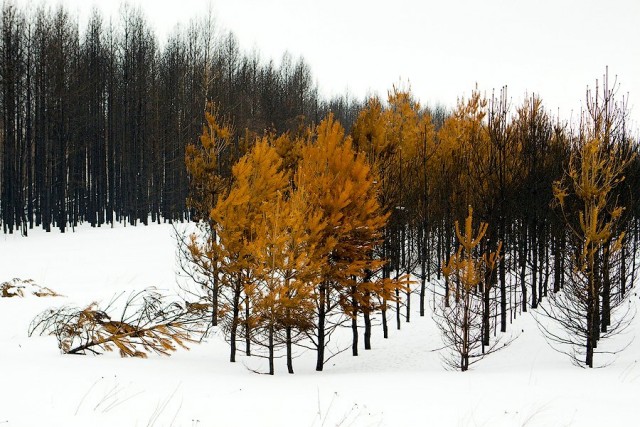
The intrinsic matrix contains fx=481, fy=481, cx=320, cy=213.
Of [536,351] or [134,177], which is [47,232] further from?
[536,351]

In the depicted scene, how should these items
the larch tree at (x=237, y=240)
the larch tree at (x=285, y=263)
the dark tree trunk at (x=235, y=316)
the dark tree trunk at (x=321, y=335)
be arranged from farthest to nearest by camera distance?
1. the dark tree trunk at (x=321, y=335)
2. the larch tree at (x=237, y=240)
3. the dark tree trunk at (x=235, y=316)
4. the larch tree at (x=285, y=263)

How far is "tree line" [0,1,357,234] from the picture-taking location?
3145 cm

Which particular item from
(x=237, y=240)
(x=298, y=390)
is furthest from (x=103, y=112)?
(x=298, y=390)

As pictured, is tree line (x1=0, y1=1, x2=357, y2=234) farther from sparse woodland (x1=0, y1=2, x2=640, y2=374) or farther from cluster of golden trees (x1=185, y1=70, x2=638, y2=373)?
cluster of golden trees (x1=185, y1=70, x2=638, y2=373)

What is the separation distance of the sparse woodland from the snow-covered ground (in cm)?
97

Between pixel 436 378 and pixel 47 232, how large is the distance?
28517 millimetres

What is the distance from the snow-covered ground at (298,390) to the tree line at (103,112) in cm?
1953

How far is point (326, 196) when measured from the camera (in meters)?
14.3

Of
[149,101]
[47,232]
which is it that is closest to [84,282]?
[47,232]

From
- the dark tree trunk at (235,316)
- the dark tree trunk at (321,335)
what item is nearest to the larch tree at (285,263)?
the dark tree trunk at (235,316)

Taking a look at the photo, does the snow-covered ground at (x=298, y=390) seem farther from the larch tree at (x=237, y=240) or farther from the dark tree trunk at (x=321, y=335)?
the larch tree at (x=237, y=240)

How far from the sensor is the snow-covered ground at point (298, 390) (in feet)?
21.8

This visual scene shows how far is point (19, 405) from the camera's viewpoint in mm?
6008

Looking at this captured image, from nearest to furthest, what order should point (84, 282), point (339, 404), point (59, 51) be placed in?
1. point (339, 404)
2. point (84, 282)
3. point (59, 51)
